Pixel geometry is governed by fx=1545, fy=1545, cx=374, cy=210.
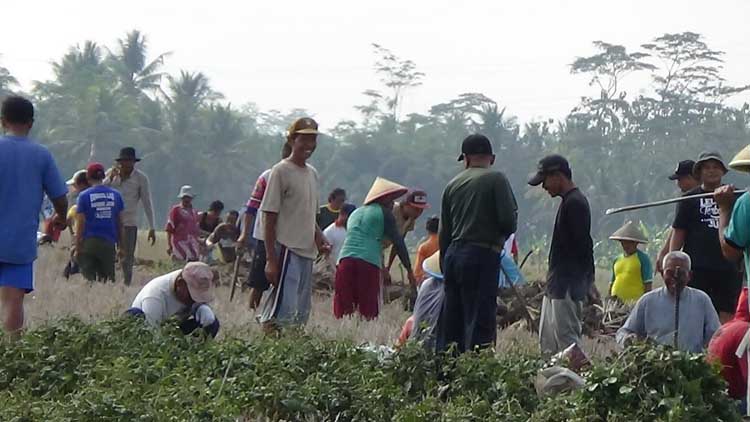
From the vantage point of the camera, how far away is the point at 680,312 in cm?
909

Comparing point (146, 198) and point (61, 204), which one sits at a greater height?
point (61, 204)

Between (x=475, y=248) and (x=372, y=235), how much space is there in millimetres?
Result: 3452

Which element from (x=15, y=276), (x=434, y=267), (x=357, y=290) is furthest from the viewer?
(x=357, y=290)

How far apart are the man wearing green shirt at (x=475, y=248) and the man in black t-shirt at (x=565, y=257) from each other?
0.47 meters

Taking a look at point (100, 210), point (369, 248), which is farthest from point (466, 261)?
point (100, 210)

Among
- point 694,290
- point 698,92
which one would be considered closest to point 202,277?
point 694,290

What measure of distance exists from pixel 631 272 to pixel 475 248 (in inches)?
219

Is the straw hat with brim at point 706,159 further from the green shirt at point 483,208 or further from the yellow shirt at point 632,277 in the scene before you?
the yellow shirt at point 632,277

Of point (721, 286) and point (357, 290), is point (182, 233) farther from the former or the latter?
point (721, 286)

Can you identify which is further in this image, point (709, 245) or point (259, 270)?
point (259, 270)

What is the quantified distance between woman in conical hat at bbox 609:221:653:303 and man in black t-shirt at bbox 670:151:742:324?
4060 millimetres

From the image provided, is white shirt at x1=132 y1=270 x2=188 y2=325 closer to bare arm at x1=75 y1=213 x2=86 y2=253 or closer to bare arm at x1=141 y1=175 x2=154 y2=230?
bare arm at x1=75 y1=213 x2=86 y2=253

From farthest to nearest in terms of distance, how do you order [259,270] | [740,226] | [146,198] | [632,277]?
[146,198]
[632,277]
[259,270]
[740,226]

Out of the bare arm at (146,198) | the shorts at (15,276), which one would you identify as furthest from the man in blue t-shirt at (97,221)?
the shorts at (15,276)
